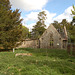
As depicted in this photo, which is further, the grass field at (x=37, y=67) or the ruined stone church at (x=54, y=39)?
the ruined stone church at (x=54, y=39)

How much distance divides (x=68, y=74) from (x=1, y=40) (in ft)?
47.2

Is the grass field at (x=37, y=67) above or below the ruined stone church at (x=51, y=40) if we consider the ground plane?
below

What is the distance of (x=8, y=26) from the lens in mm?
18891

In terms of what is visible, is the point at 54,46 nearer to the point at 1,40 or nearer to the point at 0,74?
the point at 1,40

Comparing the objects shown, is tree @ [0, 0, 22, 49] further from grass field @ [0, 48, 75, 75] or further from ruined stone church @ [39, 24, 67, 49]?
ruined stone church @ [39, 24, 67, 49]

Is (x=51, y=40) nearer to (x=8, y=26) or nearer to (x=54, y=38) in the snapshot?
(x=54, y=38)

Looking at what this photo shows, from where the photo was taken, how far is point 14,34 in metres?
18.4

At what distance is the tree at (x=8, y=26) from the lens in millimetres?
16844

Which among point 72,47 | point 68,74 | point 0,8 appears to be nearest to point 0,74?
point 68,74

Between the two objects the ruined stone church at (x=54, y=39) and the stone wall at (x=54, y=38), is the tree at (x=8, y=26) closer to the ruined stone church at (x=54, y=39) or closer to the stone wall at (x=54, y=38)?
the stone wall at (x=54, y=38)

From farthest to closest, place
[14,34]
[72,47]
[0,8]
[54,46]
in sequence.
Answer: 1. [54,46]
2. [14,34]
3. [0,8]
4. [72,47]

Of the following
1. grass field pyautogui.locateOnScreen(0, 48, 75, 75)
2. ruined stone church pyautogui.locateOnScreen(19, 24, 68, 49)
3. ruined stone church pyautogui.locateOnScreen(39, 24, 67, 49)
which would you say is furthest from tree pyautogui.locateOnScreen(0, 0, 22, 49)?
ruined stone church pyautogui.locateOnScreen(39, 24, 67, 49)

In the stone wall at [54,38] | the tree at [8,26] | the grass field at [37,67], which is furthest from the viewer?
the stone wall at [54,38]

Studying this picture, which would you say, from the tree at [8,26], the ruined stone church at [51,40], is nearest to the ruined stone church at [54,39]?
the ruined stone church at [51,40]
